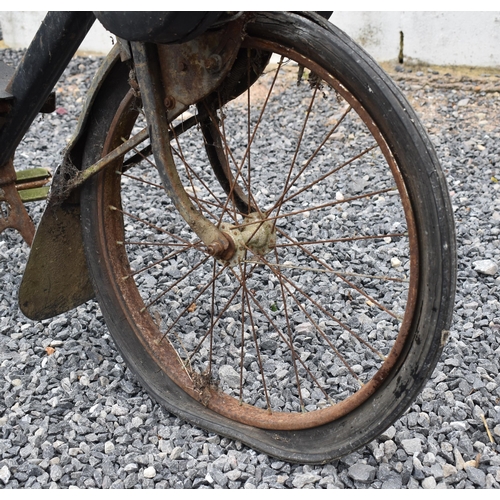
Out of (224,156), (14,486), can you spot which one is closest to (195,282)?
(224,156)

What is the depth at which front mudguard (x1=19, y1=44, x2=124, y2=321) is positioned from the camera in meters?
2.05

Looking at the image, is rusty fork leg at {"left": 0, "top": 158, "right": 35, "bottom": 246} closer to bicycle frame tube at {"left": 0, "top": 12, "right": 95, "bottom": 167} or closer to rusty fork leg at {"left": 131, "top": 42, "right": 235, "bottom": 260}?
bicycle frame tube at {"left": 0, "top": 12, "right": 95, "bottom": 167}

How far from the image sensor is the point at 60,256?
7.23ft

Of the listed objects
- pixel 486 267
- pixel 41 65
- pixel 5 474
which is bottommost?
pixel 5 474

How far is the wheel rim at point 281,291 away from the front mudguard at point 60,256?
124mm

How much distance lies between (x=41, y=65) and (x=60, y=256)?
0.62 m

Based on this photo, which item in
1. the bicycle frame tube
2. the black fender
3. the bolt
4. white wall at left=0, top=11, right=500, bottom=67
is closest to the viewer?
the bolt

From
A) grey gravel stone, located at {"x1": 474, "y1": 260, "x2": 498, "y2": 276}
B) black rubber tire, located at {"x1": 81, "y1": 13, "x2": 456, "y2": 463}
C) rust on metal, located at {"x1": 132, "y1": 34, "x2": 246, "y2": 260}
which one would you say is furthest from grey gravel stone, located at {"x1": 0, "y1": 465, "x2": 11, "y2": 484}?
grey gravel stone, located at {"x1": 474, "y1": 260, "x2": 498, "y2": 276}

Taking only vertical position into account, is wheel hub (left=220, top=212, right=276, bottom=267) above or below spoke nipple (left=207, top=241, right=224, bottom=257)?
above

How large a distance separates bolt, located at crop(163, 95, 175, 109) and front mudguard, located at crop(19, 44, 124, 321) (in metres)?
0.37

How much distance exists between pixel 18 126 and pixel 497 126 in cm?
320

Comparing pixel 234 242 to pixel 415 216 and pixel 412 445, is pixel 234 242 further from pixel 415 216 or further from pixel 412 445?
pixel 412 445

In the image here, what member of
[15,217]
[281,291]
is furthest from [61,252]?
[281,291]

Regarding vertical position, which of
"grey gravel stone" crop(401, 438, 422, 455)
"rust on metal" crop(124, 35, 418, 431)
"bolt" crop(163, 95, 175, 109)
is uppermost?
"bolt" crop(163, 95, 175, 109)
